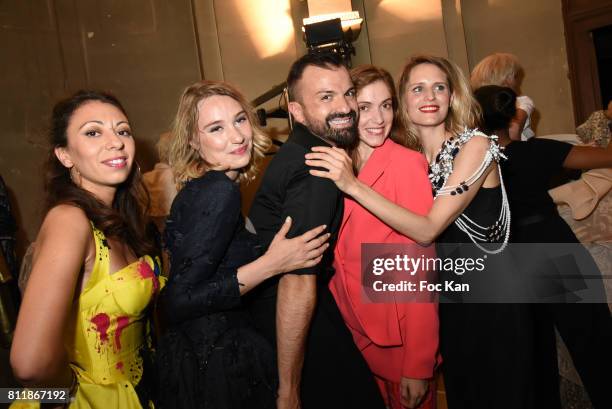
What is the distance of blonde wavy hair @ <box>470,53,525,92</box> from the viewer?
3312 millimetres

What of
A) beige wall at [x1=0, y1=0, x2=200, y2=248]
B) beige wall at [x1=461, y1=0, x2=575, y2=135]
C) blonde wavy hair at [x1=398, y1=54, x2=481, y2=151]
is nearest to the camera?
blonde wavy hair at [x1=398, y1=54, x2=481, y2=151]

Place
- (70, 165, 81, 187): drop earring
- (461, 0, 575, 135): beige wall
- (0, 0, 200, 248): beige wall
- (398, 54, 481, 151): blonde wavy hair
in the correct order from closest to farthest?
(70, 165, 81, 187): drop earring < (398, 54, 481, 151): blonde wavy hair < (0, 0, 200, 248): beige wall < (461, 0, 575, 135): beige wall

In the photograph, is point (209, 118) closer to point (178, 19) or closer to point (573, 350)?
point (573, 350)

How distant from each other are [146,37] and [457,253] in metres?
4.81

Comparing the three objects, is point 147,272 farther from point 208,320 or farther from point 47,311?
point 47,311

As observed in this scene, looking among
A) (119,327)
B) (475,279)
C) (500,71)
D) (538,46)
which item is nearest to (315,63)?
(475,279)

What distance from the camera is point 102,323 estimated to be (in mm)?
1479

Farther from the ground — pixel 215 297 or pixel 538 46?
pixel 538 46

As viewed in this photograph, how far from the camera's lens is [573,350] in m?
2.22

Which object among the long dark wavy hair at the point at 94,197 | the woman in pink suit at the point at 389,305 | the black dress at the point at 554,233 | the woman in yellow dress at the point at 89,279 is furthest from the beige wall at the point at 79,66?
the black dress at the point at 554,233

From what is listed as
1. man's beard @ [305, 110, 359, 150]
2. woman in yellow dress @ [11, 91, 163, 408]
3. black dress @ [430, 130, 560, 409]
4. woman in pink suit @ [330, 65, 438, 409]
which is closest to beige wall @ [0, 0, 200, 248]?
woman in yellow dress @ [11, 91, 163, 408]

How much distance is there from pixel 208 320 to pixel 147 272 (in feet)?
1.04

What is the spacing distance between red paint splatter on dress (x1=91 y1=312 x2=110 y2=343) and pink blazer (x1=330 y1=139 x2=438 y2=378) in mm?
877

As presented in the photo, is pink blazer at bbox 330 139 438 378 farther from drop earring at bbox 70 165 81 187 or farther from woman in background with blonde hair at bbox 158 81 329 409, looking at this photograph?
drop earring at bbox 70 165 81 187
